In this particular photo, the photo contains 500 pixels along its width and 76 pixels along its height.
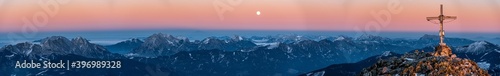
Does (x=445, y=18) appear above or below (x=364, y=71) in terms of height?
above

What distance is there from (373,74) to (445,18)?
19.5 feet

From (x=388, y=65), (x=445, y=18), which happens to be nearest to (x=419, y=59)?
(x=388, y=65)

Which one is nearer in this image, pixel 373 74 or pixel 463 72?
pixel 463 72

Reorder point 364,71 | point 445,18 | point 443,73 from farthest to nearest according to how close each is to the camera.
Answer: point 445,18
point 364,71
point 443,73

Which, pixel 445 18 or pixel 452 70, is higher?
pixel 445 18

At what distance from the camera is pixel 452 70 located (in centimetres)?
1577

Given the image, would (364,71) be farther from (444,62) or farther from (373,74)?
(444,62)

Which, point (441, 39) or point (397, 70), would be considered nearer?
point (397, 70)

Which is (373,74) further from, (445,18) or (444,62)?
(445,18)

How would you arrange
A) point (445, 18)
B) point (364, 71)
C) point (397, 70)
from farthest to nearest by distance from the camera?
point (445, 18), point (364, 71), point (397, 70)

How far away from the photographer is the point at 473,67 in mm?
16234

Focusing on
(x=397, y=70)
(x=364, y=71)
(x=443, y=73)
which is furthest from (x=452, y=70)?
(x=364, y=71)

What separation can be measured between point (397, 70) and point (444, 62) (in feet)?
4.38

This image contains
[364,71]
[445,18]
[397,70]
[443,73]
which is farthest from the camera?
[445,18]
